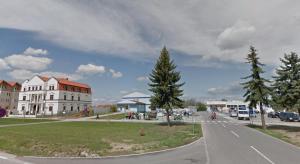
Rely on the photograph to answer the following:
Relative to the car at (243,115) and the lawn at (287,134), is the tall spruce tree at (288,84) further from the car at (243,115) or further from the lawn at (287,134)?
the car at (243,115)

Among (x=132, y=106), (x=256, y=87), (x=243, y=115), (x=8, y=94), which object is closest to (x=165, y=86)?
(x=256, y=87)

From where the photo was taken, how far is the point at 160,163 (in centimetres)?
1172

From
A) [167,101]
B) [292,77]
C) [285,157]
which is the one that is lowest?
[285,157]

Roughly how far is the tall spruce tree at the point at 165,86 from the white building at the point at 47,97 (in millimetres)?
43875

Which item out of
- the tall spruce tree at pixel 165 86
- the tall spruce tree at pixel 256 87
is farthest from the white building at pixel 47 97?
the tall spruce tree at pixel 256 87

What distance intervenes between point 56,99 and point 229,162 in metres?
65.8

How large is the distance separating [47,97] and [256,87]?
61.3 m

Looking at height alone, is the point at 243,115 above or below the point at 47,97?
below

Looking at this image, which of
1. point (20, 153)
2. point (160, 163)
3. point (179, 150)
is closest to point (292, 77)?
point (179, 150)

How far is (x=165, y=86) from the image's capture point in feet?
110

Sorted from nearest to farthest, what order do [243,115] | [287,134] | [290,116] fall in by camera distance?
[287,134] → [290,116] → [243,115]

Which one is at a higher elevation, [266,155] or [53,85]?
[53,85]

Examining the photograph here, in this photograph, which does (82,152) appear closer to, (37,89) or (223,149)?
(223,149)

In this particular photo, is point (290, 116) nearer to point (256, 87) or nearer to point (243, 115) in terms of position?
point (243, 115)
